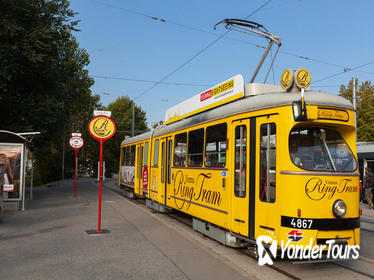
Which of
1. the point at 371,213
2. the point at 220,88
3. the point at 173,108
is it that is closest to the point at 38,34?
the point at 173,108

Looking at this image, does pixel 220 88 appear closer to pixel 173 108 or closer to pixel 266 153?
pixel 266 153

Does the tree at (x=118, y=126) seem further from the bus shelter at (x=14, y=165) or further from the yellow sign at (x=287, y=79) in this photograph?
the yellow sign at (x=287, y=79)

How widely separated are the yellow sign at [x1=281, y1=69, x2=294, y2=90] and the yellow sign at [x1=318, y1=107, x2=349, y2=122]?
716 mm

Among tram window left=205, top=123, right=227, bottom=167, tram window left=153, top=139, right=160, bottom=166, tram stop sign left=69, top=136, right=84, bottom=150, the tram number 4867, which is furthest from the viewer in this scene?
tram stop sign left=69, top=136, right=84, bottom=150

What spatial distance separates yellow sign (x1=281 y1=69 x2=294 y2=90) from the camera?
21.4ft

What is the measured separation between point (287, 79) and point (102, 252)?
4.61m

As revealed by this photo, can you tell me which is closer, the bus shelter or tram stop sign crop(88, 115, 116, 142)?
tram stop sign crop(88, 115, 116, 142)

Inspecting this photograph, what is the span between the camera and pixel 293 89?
21.6 feet

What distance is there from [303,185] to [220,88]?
143 inches

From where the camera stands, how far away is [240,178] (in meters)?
6.94

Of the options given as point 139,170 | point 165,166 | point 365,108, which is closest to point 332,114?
point 165,166

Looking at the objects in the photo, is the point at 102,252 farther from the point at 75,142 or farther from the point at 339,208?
the point at 75,142

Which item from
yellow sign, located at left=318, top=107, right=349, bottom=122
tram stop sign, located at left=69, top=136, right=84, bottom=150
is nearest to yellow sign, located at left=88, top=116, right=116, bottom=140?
yellow sign, located at left=318, top=107, right=349, bottom=122

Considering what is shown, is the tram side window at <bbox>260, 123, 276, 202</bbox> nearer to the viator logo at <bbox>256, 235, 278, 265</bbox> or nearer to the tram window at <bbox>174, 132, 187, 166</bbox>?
the viator logo at <bbox>256, 235, 278, 265</bbox>
